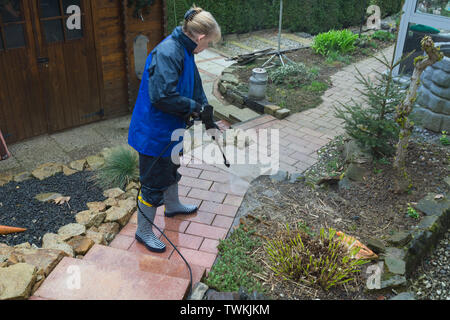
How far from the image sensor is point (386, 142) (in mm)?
4469

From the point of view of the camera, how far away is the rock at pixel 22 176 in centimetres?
459

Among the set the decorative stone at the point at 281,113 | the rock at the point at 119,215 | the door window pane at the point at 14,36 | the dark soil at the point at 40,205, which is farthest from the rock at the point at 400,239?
the door window pane at the point at 14,36

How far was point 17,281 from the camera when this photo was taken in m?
2.55

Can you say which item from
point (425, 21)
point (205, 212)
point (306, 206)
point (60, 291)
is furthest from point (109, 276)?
point (425, 21)

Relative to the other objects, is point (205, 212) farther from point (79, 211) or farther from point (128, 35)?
point (128, 35)

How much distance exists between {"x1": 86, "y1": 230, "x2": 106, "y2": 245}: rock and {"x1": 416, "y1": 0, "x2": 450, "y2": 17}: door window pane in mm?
5650

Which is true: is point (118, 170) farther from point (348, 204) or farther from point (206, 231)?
point (348, 204)

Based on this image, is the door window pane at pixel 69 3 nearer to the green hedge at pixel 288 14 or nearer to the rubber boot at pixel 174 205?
the rubber boot at pixel 174 205

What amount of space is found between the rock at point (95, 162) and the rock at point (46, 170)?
316mm

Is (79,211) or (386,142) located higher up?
(386,142)

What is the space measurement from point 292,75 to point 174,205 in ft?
14.5

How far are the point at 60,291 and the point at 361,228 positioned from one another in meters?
2.41

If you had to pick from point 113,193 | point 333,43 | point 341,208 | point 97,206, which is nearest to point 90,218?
point 97,206

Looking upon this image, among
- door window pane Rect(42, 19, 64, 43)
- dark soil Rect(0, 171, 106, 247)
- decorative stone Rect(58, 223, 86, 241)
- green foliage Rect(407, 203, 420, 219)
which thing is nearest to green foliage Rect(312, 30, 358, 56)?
door window pane Rect(42, 19, 64, 43)
